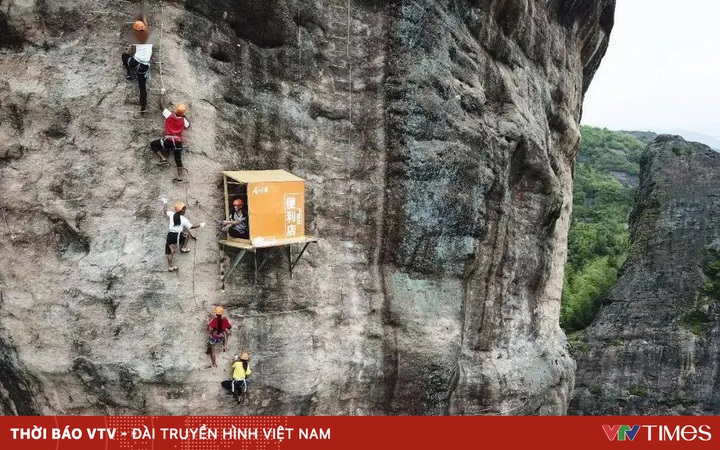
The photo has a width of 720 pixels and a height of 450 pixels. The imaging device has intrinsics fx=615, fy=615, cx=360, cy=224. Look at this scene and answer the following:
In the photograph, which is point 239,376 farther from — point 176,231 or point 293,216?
point 293,216

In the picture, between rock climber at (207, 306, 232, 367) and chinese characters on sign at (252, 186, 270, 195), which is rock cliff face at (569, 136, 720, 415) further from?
chinese characters on sign at (252, 186, 270, 195)

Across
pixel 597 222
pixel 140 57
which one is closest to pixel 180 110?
pixel 140 57

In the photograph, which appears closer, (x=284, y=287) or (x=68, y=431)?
(x=68, y=431)

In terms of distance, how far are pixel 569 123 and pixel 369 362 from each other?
33.0ft

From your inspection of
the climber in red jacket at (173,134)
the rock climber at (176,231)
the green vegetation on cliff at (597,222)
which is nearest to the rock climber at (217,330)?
the rock climber at (176,231)

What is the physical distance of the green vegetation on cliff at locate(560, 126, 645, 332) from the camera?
30.0 metres

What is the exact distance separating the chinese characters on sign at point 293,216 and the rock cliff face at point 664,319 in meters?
19.4

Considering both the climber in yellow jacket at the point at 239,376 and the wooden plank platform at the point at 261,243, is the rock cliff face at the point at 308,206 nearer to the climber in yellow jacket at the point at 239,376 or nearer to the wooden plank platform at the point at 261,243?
the climber in yellow jacket at the point at 239,376

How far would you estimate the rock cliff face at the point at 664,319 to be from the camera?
79.4ft

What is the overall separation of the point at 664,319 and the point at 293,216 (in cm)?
2066

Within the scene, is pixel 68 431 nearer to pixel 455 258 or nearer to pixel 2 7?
pixel 2 7

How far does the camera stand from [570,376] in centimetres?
1638

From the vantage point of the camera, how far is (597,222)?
146 ft

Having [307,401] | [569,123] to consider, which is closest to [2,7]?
[307,401]
